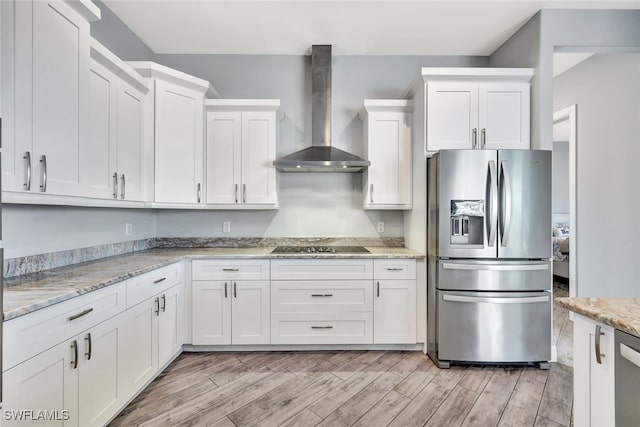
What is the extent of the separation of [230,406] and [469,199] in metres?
2.31

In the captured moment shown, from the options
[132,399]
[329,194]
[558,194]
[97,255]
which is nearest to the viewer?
[132,399]

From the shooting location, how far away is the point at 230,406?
2000 mm

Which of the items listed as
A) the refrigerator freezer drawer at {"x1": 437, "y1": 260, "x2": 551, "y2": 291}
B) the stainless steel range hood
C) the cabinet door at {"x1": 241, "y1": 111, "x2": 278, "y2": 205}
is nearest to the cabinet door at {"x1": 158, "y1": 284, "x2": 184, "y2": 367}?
the cabinet door at {"x1": 241, "y1": 111, "x2": 278, "y2": 205}

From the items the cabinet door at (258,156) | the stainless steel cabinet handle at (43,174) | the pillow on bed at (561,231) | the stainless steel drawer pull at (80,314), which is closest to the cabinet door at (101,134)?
the stainless steel cabinet handle at (43,174)

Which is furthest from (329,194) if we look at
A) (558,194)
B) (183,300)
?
(558,194)

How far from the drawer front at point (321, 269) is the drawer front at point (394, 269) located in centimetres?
6

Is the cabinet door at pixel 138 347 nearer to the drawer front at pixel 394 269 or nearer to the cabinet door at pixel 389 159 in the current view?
the drawer front at pixel 394 269

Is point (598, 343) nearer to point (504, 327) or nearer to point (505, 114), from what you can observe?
point (504, 327)

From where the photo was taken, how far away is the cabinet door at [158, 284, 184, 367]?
2287mm

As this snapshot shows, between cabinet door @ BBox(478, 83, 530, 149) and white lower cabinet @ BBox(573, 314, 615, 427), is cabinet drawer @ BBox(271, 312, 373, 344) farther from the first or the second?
cabinet door @ BBox(478, 83, 530, 149)

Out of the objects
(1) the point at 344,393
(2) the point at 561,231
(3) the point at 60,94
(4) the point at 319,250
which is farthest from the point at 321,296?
(2) the point at 561,231

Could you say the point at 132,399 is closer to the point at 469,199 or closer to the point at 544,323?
the point at 469,199

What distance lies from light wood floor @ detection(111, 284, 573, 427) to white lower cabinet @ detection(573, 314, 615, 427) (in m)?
0.88

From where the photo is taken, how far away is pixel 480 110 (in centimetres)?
265
